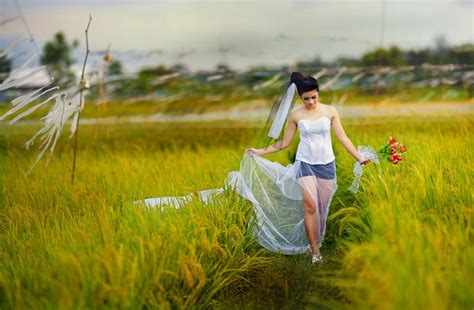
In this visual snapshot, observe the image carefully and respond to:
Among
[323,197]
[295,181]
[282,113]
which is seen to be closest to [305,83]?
[282,113]

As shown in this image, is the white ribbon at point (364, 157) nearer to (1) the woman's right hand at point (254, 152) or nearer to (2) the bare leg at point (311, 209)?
(2) the bare leg at point (311, 209)

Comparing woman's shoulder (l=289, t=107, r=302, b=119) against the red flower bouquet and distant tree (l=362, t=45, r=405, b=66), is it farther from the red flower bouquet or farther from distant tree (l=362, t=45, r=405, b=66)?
distant tree (l=362, t=45, r=405, b=66)

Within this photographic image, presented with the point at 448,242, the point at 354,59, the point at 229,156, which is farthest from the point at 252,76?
the point at 448,242

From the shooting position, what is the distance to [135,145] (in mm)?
6340

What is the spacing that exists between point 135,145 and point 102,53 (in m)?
1.42

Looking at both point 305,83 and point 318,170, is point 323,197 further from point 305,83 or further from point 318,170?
point 305,83

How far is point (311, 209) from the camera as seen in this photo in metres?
3.81

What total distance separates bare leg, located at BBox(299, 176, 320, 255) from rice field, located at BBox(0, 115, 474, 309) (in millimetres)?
161

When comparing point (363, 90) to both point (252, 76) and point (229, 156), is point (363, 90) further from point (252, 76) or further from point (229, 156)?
point (229, 156)

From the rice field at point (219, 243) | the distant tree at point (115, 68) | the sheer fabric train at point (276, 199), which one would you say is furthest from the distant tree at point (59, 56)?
the sheer fabric train at point (276, 199)

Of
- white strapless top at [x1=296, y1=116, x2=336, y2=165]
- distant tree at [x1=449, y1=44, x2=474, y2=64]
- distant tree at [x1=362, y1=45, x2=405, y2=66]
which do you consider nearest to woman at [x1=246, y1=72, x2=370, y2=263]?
white strapless top at [x1=296, y1=116, x2=336, y2=165]

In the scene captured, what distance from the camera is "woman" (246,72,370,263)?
12.2 ft

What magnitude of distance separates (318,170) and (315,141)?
199 mm

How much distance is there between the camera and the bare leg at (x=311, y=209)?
3.79 meters
